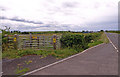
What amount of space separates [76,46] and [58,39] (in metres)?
2.18

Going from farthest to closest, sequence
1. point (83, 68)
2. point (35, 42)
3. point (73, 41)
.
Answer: point (35, 42)
point (73, 41)
point (83, 68)

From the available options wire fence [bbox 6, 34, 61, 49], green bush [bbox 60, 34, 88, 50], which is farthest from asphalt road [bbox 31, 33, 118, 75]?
wire fence [bbox 6, 34, 61, 49]

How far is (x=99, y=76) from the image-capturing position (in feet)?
19.7

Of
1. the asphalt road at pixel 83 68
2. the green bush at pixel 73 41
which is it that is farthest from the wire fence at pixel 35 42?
the asphalt road at pixel 83 68

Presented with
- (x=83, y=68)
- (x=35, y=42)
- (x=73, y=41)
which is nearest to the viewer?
(x=83, y=68)

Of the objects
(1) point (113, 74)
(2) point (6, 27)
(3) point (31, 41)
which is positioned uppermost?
(2) point (6, 27)

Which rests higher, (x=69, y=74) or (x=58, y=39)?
A: (x=58, y=39)

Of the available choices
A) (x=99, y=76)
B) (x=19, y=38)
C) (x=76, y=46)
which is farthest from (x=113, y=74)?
(x=19, y=38)

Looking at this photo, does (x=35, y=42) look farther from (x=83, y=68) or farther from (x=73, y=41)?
(x=83, y=68)

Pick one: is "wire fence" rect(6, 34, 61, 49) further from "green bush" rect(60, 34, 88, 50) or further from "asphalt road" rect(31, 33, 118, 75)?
"asphalt road" rect(31, 33, 118, 75)

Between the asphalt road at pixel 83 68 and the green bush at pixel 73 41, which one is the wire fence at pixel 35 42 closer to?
the green bush at pixel 73 41

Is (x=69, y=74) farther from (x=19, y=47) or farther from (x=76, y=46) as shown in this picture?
(x=19, y=47)

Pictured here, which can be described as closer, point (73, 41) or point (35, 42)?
point (73, 41)

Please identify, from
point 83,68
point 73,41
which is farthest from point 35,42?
point 83,68
